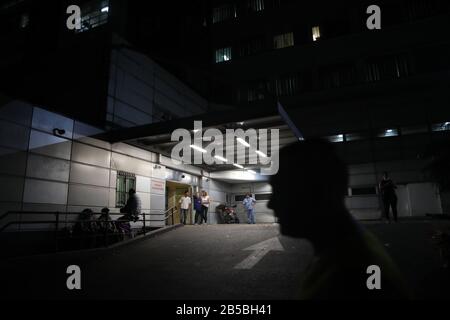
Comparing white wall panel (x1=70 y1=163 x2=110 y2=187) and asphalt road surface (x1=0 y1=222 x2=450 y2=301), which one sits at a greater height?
white wall panel (x1=70 y1=163 x2=110 y2=187)

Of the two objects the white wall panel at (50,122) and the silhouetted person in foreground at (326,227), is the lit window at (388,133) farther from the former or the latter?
the silhouetted person in foreground at (326,227)

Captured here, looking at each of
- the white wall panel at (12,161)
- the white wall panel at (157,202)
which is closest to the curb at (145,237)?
the white wall panel at (157,202)

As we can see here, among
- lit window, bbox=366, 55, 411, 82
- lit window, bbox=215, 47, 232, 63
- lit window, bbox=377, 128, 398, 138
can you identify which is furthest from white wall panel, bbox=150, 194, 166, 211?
lit window, bbox=366, 55, 411, 82

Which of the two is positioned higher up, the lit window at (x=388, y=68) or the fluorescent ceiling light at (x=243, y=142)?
the lit window at (x=388, y=68)

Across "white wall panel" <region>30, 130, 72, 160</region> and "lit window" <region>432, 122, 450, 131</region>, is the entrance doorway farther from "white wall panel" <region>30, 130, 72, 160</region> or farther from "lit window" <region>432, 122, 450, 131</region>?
"lit window" <region>432, 122, 450, 131</region>

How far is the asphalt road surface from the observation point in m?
5.27

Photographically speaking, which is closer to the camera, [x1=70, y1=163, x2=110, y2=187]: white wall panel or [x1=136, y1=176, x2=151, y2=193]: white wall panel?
[x1=70, y1=163, x2=110, y2=187]: white wall panel

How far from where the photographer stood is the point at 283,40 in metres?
22.7

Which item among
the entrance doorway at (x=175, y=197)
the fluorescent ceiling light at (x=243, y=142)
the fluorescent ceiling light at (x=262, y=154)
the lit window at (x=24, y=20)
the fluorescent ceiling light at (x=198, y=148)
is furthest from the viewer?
the lit window at (x=24, y=20)

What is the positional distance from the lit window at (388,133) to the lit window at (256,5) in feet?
44.6

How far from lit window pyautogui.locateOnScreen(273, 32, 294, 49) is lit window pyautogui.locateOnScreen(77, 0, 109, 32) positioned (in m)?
12.5

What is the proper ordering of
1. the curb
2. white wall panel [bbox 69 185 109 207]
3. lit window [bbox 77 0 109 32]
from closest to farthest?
1. the curb
2. white wall panel [bbox 69 185 109 207]
3. lit window [bbox 77 0 109 32]

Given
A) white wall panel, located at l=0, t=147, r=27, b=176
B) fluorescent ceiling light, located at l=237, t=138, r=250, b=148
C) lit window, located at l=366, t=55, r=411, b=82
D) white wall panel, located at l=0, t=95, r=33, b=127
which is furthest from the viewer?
lit window, located at l=366, t=55, r=411, b=82

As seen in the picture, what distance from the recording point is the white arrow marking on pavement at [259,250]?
284 inches
